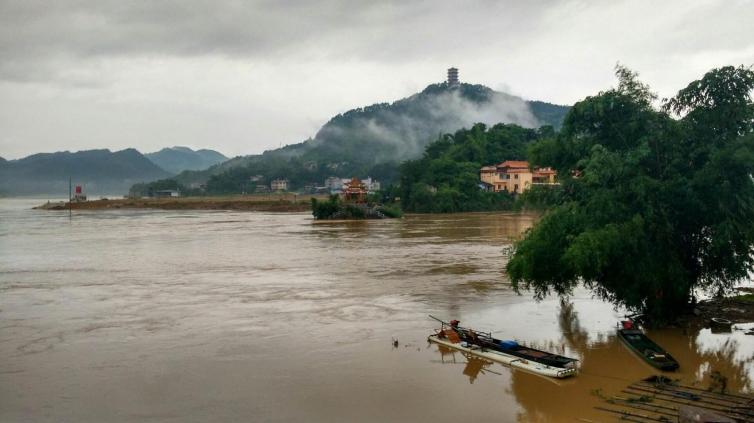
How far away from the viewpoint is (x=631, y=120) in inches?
735

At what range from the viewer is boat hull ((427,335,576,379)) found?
1388 centimetres

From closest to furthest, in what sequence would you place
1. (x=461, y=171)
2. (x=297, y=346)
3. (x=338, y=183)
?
(x=297, y=346)
(x=461, y=171)
(x=338, y=183)

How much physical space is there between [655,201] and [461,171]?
283ft

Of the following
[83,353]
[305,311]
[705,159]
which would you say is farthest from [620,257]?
[83,353]

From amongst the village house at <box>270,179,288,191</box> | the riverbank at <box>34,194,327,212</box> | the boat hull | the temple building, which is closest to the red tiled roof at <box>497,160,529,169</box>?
the temple building

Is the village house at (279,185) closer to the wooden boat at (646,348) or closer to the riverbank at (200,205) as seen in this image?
the riverbank at (200,205)

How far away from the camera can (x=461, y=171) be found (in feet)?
339

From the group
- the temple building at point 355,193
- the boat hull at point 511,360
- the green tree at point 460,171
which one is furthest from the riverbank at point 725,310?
the green tree at point 460,171

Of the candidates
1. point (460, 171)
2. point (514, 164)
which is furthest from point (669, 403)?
point (514, 164)

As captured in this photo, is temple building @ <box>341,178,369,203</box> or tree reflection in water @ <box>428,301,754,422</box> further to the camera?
temple building @ <box>341,178,369,203</box>

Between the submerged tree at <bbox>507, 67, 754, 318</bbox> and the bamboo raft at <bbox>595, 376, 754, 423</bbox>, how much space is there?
158 inches

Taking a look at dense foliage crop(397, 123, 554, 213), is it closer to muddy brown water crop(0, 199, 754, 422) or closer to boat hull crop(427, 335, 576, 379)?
muddy brown water crop(0, 199, 754, 422)

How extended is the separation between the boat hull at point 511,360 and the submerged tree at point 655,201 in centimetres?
324

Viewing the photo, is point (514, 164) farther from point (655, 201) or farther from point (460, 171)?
point (655, 201)
